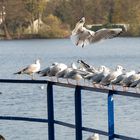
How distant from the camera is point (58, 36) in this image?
86.2 metres

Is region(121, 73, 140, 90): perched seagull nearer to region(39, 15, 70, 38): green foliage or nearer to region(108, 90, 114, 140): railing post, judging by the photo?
region(108, 90, 114, 140): railing post

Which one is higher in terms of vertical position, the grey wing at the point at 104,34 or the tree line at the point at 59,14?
the grey wing at the point at 104,34

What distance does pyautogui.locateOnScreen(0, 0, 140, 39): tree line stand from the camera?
→ 7556 centimetres

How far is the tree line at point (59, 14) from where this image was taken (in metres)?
75.6

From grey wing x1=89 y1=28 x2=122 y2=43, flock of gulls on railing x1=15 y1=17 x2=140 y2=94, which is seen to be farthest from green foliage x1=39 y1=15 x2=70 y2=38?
grey wing x1=89 y1=28 x2=122 y2=43

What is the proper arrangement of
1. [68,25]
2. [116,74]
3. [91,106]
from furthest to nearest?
[68,25]
[91,106]
[116,74]

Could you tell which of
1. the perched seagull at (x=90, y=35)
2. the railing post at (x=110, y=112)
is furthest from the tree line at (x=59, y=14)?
the railing post at (x=110, y=112)

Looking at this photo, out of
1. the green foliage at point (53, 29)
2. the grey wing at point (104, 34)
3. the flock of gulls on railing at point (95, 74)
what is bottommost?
the green foliage at point (53, 29)

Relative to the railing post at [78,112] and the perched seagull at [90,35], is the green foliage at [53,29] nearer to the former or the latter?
→ the perched seagull at [90,35]

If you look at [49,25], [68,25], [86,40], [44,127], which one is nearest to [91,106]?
[44,127]

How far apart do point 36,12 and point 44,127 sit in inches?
2890

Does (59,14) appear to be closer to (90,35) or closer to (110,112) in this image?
(90,35)

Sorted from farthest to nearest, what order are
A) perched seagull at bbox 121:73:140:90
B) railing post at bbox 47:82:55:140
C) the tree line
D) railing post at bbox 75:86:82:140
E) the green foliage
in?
the green foliage
the tree line
perched seagull at bbox 121:73:140:90
railing post at bbox 47:82:55:140
railing post at bbox 75:86:82:140

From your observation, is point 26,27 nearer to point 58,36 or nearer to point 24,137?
point 58,36
